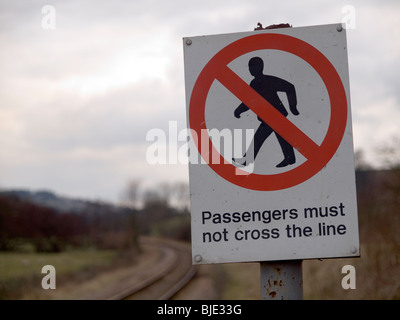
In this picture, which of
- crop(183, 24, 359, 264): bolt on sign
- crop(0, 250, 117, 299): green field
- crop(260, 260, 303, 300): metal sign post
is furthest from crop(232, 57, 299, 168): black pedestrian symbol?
crop(0, 250, 117, 299): green field

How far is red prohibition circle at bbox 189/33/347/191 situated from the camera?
6.91ft

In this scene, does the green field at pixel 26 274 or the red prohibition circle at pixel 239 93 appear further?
the green field at pixel 26 274

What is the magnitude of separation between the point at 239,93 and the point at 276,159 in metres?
0.32

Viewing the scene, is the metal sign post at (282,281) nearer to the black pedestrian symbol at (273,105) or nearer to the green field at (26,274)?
the black pedestrian symbol at (273,105)

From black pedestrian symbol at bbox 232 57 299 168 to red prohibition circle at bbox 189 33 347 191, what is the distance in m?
0.05

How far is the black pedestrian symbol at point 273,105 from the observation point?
2111 mm

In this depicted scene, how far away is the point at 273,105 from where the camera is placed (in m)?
2.12

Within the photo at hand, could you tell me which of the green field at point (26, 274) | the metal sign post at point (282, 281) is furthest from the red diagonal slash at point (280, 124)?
the green field at point (26, 274)

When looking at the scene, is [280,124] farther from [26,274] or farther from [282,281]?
[26,274]

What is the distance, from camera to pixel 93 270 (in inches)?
1026
